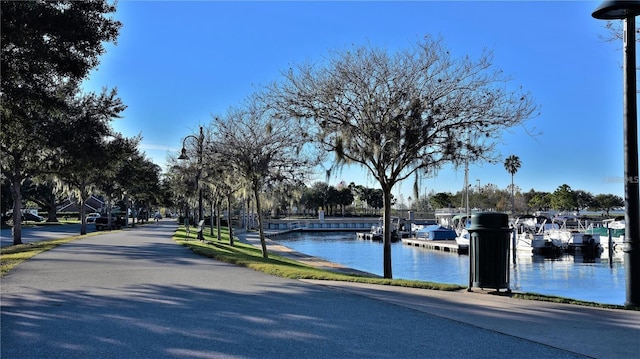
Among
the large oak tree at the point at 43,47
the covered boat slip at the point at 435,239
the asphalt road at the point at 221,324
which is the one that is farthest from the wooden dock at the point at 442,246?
the asphalt road at the point at 221,324

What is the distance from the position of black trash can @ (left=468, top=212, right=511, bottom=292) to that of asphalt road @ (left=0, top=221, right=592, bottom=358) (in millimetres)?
2491

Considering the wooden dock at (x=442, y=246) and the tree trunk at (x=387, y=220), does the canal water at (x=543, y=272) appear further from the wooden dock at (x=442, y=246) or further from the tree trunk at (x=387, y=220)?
the tree trunk at (x=387, y=220)

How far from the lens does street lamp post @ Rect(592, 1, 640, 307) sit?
892 centimetres

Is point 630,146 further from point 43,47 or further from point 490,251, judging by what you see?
point 43,47

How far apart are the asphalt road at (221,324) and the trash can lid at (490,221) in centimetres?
281

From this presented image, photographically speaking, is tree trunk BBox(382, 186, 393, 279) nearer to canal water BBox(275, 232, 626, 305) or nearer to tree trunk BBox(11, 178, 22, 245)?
canal water BBox(275, 232, 626, 305)

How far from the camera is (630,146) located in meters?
9.13

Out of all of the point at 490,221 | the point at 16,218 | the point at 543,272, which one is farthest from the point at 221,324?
the point at 543,272

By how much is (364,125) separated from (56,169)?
66.5ft

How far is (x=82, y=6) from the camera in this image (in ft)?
47.4

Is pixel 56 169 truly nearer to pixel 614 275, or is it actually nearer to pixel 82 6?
pixel 82 6

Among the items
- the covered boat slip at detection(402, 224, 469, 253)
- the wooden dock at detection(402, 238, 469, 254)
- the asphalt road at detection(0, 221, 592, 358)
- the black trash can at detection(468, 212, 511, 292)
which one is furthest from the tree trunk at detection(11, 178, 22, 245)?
the covered boat slip at detection(402, 224, 469, 253)

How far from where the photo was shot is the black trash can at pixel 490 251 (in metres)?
10.5

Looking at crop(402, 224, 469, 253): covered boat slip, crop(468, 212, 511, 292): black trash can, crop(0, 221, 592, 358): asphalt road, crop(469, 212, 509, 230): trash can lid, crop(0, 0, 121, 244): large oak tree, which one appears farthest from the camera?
crop(402, 224, 469, 253): covered boat slip
